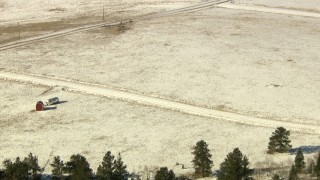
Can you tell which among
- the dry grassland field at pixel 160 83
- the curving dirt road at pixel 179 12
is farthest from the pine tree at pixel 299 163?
the curving dirt road at pixel 179 12

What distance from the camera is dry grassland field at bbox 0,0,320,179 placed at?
48.1 m

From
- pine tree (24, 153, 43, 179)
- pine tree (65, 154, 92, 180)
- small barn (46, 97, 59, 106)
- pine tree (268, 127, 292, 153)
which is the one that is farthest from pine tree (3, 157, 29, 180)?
pine tree (268, 127, 292, 153)

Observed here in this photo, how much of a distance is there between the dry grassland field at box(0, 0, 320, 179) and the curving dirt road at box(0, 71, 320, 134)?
13 cm

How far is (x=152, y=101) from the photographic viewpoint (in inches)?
2303

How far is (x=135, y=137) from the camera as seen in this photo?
49312 mm

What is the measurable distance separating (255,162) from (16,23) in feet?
213

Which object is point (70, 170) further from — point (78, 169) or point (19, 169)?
point (19, 169)

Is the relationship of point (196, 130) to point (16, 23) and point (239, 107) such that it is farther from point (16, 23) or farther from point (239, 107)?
point (16, 23)

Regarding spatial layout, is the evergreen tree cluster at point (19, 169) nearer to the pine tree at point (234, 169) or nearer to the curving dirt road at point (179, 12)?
the pine tree at point (234, 169)

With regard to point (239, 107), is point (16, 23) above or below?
above

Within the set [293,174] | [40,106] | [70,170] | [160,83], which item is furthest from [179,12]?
[70,170]

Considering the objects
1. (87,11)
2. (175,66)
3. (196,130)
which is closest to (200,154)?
(196,130)

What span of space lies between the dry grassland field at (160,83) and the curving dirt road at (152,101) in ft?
0.43

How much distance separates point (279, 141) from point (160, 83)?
75.5 feet
